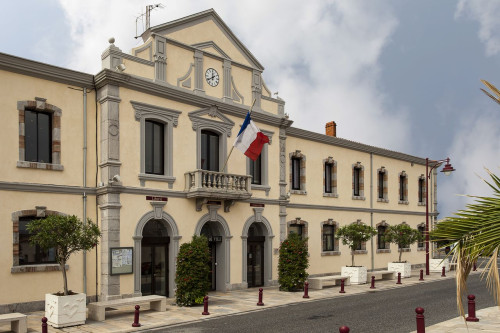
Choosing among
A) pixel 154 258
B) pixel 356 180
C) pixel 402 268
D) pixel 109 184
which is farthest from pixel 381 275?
pixel 109 184

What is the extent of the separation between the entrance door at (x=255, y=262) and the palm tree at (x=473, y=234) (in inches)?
709

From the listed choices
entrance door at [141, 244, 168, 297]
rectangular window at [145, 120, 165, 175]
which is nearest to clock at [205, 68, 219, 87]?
rectangular window at [145, 120, 165, 175]

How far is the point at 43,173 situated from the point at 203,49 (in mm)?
9309

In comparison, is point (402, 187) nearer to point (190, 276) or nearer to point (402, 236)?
point (402, 236)

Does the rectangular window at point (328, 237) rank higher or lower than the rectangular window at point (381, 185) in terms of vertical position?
lower

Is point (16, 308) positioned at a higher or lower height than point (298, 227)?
lower

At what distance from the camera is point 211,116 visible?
2312cm

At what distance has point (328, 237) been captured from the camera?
99.9 feet

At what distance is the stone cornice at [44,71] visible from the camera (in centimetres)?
1748

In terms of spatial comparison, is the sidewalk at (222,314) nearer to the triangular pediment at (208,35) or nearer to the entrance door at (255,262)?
the entrance door at (255,262)

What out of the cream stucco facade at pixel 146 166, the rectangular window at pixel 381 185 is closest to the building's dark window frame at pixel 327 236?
the cream stucco facade at pixel 146 166

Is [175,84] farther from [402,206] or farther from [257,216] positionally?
[402,206]

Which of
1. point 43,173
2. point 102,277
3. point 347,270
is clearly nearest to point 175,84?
point 43,173

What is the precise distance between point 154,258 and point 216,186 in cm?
425
